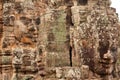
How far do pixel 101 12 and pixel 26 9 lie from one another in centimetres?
324

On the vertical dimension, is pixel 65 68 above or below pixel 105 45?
below

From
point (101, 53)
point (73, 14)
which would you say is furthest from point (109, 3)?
point (101, 53)

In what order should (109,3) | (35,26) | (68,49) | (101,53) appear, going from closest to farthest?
(101,53) → (68,49) → (109,3) → (35,26)

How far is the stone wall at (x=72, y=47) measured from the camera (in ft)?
23.7

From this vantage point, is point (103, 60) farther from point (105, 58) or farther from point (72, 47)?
point (72, 47)

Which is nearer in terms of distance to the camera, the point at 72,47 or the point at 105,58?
the point at 105,58

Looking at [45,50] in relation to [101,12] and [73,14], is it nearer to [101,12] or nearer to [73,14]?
[73,14]

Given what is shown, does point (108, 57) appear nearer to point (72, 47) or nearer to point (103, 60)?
point (103, 60)

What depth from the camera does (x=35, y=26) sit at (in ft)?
32.3

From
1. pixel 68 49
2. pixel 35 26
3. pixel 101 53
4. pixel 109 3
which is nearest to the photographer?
pixel 101 53

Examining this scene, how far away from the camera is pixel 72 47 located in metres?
7.69

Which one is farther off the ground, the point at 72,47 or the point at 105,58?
the point at 72,47

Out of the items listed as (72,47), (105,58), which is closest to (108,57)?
(105,58)

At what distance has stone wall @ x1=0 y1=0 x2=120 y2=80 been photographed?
23.7 ft
